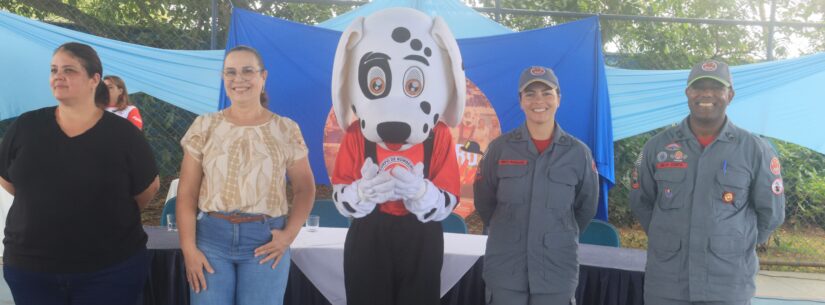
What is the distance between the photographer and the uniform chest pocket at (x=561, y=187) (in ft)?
7.86

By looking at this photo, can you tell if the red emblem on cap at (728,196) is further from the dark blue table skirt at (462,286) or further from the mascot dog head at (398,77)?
the mascot dog head at (398,77)

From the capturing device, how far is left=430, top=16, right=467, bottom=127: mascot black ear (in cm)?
232

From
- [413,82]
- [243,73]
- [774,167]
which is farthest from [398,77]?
[774,167]

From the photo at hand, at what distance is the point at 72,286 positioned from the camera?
2.06m

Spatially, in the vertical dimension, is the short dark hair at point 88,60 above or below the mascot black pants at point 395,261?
above

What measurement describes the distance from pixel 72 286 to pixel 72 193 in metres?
0.32

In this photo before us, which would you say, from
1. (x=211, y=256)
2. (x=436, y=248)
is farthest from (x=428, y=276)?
(x=211, y=256)

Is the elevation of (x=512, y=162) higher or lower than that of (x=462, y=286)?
higher

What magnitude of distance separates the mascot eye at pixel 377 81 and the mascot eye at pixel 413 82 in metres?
0.08

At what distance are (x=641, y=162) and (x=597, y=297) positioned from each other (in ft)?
2.90

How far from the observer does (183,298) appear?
3.09m

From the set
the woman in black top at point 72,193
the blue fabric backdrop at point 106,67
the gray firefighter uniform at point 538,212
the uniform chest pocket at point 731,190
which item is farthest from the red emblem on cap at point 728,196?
the blue fabric backdrop at point 106,67

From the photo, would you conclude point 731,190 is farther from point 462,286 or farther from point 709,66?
point 462,286

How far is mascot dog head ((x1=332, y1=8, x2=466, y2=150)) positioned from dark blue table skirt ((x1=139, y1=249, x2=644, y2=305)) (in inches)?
43.9
